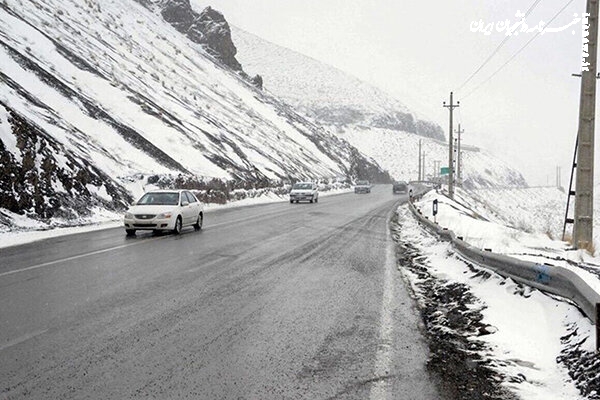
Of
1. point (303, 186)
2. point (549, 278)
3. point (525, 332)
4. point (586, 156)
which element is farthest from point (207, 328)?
point (303, 186)

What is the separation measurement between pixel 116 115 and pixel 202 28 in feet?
194

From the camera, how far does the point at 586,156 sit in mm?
12430

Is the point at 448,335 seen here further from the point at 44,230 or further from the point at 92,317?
the point at 44,230

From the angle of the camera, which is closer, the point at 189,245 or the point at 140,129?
the point at 189,245

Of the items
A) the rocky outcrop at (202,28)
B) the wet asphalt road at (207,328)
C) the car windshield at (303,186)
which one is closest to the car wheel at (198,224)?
the wet asphalt road at (207,328)

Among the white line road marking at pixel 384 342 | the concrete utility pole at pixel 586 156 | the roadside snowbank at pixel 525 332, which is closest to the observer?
the white line road marking at pixel 384 342

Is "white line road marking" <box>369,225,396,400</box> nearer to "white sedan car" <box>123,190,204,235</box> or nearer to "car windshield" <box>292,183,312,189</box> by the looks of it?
"white sedan car" <box>123,190,204,235</box>

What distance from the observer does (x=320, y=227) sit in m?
19.4

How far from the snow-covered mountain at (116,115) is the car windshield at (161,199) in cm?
439

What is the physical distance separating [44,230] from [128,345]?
14127mm

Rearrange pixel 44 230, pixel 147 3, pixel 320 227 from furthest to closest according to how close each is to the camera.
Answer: pixel 147 3 → pixel 320 227 → pixel 44 230

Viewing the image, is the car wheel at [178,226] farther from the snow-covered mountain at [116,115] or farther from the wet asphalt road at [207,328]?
the snow-covered mountain at [116,115]

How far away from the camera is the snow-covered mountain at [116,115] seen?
22000 millimetres

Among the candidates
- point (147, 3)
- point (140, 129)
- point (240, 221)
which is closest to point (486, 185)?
point (147, 3)
